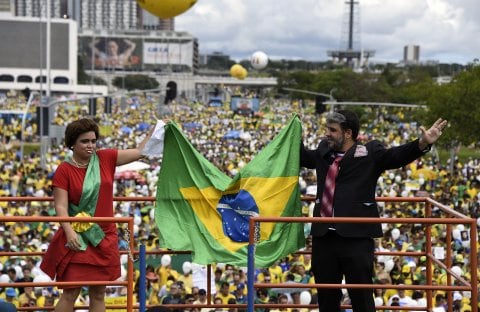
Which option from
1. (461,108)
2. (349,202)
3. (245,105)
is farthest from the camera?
(245,105)

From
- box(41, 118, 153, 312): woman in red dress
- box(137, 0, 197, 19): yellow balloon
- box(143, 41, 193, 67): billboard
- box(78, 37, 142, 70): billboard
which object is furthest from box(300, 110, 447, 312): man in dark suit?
box(143, 41, 193, 67): billboard

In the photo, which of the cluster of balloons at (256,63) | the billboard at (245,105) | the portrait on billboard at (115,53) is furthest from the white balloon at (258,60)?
the portrait on billboard at (115,53)

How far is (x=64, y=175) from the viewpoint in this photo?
19.6 ft

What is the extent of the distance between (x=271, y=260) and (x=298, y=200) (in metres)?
0.53

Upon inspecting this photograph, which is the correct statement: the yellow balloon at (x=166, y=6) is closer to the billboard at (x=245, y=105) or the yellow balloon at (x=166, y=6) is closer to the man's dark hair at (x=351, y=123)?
the man's dark hair at (x=351, y=123)

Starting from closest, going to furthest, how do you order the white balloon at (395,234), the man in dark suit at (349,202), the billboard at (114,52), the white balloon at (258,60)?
the man in dark suit at (349,202) < the white balloon at (395,234) < the white balloon at (258,60) < the billboard at (114,52)

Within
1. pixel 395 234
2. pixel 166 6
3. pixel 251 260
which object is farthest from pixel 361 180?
pixel 395 234

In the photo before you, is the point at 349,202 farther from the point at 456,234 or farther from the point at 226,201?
the point at 456,234

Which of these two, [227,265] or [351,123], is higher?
[351,123]

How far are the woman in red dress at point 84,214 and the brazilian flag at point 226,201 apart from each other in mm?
624

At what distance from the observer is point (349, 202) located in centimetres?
616

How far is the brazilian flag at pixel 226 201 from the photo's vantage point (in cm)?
660

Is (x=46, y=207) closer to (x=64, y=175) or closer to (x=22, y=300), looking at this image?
(x=22, y=300)

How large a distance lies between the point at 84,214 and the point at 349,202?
168 centimetres
